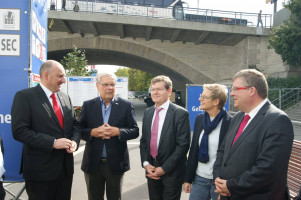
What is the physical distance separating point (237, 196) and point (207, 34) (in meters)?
15.5

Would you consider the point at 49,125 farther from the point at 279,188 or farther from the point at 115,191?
the point at 279,188

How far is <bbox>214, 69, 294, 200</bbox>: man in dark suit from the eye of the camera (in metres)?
1.61

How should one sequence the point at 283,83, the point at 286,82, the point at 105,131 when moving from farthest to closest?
the point at 283,83 < the point at 286,82 < the point at 105,131

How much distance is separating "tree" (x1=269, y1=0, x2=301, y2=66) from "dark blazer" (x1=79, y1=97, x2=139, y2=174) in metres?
12.4

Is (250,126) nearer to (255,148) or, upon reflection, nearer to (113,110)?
(255,148)

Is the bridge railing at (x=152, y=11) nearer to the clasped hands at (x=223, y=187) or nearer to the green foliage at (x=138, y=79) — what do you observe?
the clasped hands at (x=223, y=187)

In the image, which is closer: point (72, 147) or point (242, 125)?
point (242, 125)

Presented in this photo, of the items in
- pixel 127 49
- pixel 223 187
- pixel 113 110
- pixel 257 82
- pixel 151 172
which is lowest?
pixel 151 172

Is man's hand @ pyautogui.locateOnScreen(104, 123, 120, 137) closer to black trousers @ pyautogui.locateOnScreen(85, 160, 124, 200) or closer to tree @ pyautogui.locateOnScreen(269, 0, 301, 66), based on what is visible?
black trousers @ pyautogui.locateOnScreen(85, 160, 124, 200)

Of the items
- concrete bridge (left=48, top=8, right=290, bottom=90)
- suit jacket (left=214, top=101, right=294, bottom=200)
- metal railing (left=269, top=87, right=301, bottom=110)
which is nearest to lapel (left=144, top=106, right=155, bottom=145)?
suit jacket (left=214, top=101, right=294, bottom=200)

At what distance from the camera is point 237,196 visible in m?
1.73

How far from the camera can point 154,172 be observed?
2510 millimetres

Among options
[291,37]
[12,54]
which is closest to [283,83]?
[291,37]

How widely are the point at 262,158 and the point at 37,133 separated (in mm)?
2098
